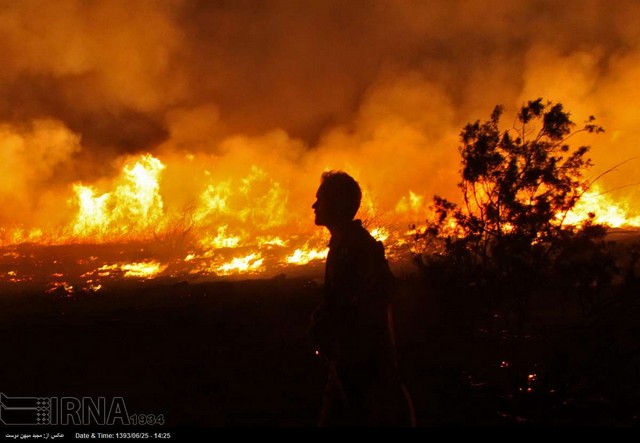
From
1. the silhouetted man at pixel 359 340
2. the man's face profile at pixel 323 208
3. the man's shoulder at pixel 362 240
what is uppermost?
the man's face profile at pixel 323 208

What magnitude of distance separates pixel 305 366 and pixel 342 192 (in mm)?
9359

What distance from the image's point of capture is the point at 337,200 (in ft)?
10.5

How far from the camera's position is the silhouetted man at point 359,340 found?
9.53 ft

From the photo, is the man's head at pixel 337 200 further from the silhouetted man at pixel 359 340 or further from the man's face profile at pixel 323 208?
the silhouetted man at pixel 359 340

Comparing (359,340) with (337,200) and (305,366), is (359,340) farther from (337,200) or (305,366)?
(305,366)

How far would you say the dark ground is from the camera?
27.1 feet

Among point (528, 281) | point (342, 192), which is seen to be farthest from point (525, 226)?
point (342, 192)

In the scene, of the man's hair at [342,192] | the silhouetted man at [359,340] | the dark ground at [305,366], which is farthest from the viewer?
the dark ground at [305,366]

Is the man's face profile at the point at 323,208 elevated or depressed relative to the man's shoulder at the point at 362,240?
elevated

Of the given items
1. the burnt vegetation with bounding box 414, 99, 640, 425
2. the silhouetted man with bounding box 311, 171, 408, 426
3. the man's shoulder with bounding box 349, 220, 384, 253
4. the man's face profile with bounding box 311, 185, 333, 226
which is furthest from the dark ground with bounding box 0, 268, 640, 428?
the man's shoulder with bounding box 349, 220, 384, 253

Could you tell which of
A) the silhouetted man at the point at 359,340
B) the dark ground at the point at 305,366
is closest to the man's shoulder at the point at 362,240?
the silhouetted man at the point at 359,340

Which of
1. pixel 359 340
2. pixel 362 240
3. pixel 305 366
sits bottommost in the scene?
pixel 359 340

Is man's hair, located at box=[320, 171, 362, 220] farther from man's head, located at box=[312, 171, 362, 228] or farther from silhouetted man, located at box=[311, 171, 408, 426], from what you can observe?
silhouetted man, located at box=[311, 171, 408, 426]

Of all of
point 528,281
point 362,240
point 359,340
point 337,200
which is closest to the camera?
point 359,340
